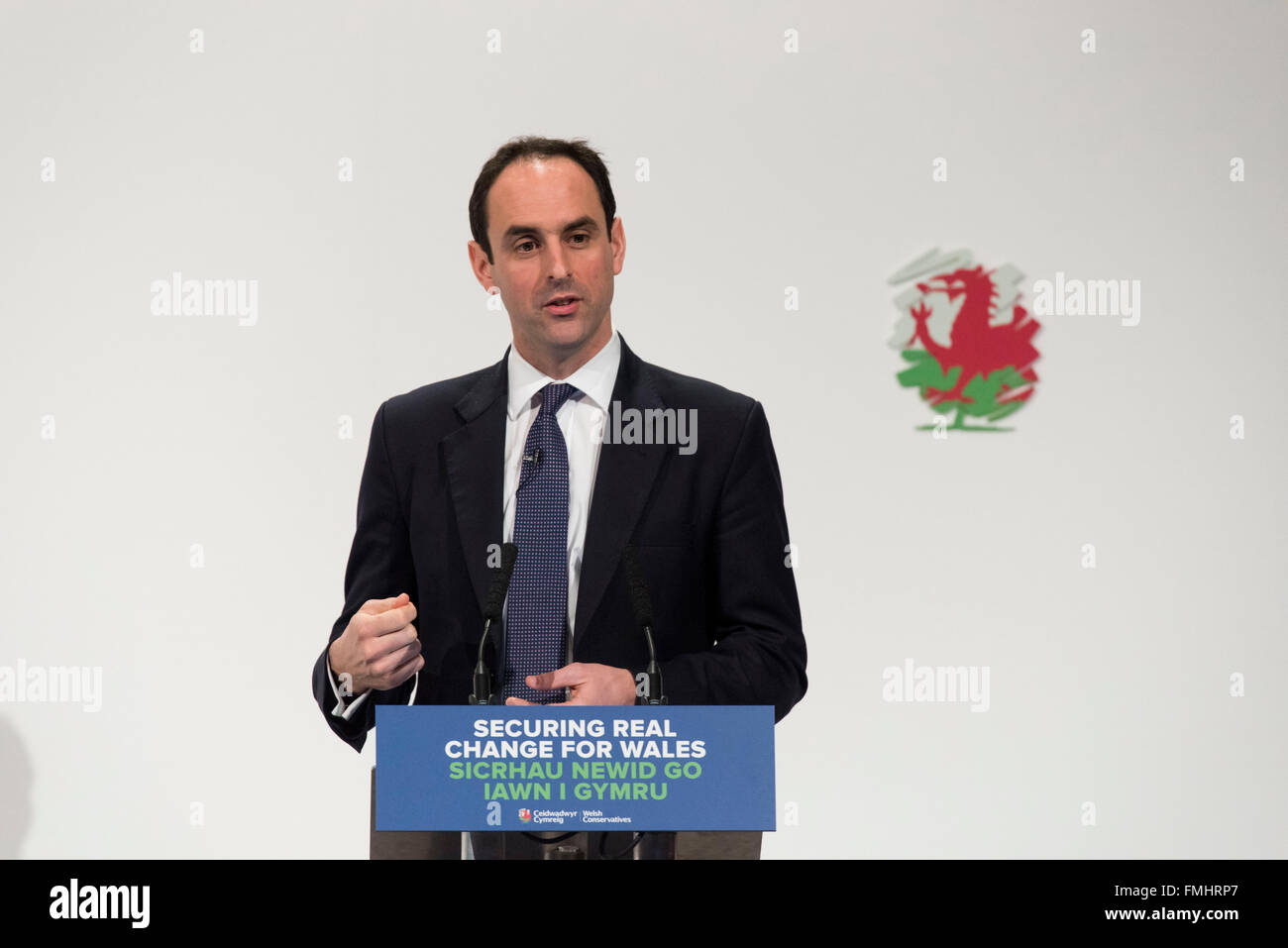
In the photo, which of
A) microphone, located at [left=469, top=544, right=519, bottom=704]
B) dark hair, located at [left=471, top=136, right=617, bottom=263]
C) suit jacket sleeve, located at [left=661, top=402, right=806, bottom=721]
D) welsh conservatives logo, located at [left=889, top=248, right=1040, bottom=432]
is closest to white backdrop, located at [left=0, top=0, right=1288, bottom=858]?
welsh conservatives logo, located at [left=889, top=248, right=1040, bottom=432]

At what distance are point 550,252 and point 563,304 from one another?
0.30 ft

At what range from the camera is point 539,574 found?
2.11 meters

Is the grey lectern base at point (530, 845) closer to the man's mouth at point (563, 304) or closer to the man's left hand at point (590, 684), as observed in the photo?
the man's left hand at point (590, 684)

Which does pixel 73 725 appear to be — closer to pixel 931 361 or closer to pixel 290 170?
pixel 290 170

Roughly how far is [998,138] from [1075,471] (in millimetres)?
879

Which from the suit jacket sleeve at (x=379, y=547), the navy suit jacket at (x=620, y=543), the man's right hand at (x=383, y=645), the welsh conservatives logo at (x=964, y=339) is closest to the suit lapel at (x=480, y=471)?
the navy suit jacket at (x=620, y=543)

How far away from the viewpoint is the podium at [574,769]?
1715 millimetres

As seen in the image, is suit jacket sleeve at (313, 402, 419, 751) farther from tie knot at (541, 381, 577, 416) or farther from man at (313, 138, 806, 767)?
tie knot at (541, 381, 577, 416)

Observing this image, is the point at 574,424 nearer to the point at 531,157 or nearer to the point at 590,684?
the point at 531,157

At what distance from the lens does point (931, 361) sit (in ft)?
11.1

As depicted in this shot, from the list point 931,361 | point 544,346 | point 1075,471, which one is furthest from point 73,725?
point 1075,471

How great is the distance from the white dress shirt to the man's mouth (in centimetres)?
12

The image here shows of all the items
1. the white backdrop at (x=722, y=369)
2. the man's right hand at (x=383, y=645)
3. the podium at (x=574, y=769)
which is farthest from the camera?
the white backdrop at (x=722, y=369)

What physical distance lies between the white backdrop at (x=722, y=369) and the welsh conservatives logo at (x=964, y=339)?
50 millimetres
